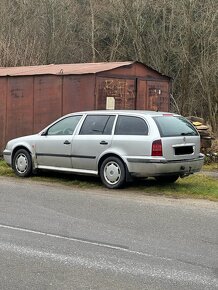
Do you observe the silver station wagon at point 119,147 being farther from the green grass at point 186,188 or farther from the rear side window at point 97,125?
the green grass at point 186,188

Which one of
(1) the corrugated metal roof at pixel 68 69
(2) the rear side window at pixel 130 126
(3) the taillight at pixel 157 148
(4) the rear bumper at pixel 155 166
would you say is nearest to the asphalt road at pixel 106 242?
(4) the rear bumper at pixel 155 166

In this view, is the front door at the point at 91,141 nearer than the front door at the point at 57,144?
Yes

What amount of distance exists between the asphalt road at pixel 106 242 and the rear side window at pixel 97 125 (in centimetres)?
161

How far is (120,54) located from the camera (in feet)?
93.6

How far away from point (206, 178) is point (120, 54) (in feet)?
55.1

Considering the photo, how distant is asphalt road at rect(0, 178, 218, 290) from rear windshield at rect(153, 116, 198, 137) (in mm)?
1392

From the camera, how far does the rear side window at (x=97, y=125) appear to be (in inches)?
444

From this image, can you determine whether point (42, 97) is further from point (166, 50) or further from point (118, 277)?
point (166, 50)

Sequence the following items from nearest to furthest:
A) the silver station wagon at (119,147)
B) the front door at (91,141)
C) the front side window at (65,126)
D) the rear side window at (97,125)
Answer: the silver station wagon at (119,147) → the front door at (91,141) → the rear side window at (97,125) → the front side window at (65,126)

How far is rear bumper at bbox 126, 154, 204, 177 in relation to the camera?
1036 centimetres

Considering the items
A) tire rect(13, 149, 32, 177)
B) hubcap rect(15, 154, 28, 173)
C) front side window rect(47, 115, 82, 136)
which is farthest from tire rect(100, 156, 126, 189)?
hubcap rect(15, 154, 28, 173)

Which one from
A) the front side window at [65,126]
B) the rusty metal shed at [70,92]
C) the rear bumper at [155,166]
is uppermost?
the rusty metal shed at [70,92]

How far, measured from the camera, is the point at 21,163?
1256cm

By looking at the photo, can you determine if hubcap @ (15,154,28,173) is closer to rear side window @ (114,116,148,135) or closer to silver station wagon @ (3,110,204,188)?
silver station wagon @ (3,110,204,188)
